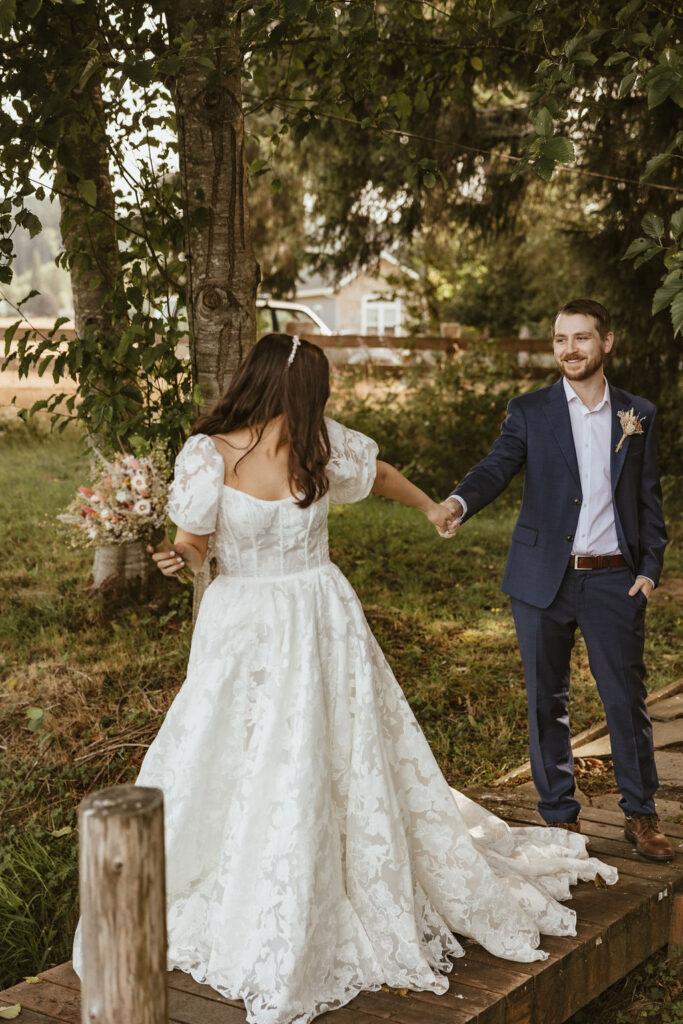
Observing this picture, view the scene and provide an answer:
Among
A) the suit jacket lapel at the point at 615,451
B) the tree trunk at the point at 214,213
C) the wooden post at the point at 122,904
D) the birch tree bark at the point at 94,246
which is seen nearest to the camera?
the wooden post at the point at 122,904

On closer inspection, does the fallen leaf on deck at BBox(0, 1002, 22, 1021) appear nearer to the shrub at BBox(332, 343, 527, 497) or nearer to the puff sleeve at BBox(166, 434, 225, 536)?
the puff sleeve at BBox(166, 434, 225, 536)

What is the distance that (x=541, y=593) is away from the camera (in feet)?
12.6

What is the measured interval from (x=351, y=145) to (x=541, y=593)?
7431 millimetres

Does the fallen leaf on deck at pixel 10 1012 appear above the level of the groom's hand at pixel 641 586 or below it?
below

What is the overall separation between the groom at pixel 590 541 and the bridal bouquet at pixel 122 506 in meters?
1.16

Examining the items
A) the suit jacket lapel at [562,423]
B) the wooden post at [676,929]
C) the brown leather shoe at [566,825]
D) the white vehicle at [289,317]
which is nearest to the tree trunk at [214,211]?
the suit jacket lapel at [562,423]

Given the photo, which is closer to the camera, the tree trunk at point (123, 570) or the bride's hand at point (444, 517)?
the bride's hand at point (444, 517)

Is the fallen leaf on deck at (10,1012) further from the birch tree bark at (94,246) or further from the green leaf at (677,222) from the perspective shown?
the green leaf at (677,222)

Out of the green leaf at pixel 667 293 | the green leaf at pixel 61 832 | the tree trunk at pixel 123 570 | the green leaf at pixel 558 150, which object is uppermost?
the green leaf at pixel 558 150

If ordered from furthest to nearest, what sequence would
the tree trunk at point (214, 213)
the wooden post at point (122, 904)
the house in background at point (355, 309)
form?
the house in background at point (355, 309), the tree trunk at point (214, 213), the wooden post at point (122, 904)

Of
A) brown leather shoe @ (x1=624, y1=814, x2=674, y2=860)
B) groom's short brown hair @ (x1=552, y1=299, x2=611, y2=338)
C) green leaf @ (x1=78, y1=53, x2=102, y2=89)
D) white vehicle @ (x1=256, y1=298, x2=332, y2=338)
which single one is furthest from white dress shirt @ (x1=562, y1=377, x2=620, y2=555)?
white vehicle @ (x1=256, y1=298, x2=332, y2=338)

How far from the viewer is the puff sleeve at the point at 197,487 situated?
121 inches

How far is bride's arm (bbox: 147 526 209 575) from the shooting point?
307cm

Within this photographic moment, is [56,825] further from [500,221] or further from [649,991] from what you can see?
[500,221]
